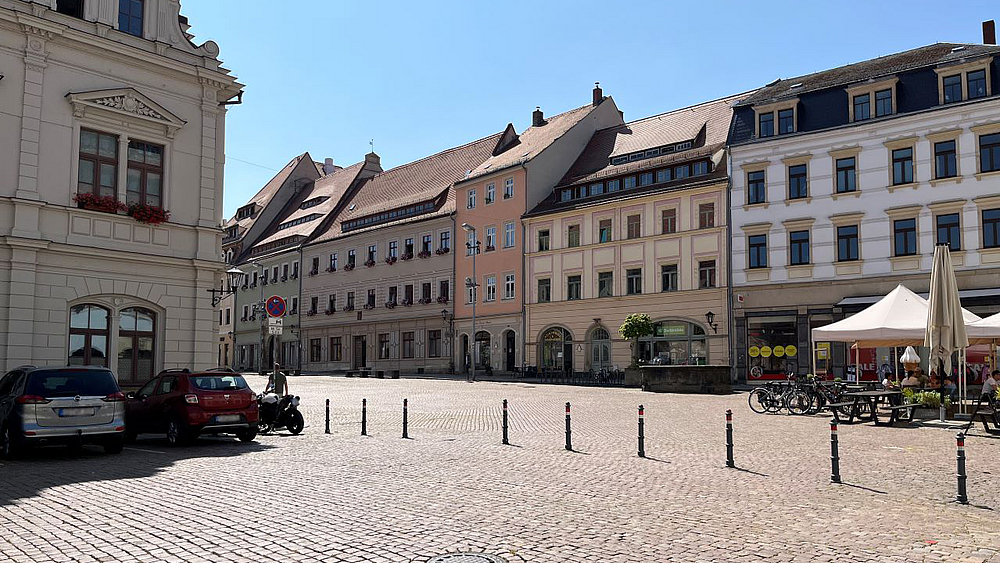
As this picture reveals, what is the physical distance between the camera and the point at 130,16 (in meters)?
22.5

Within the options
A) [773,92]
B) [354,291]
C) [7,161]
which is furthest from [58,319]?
[354,291]

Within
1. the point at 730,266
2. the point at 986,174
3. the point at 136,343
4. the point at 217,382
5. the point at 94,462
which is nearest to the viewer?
the point at 94,462

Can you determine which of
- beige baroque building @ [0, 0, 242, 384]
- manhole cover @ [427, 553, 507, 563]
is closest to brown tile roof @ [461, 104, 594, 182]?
beige baroque building @ [0, 0, 242, 384]

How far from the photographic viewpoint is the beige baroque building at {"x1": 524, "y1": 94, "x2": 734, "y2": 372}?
44.1 meters

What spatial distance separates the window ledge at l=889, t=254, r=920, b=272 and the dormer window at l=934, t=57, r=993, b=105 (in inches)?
262

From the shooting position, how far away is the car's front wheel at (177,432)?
16.0 metres

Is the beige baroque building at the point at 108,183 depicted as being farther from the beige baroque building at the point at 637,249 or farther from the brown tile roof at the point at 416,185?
the brown tile roof at the point at 416,185

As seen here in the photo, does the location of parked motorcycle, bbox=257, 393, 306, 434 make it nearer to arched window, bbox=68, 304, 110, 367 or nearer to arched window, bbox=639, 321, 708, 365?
arched window, bbox=68, 304, 110, 367

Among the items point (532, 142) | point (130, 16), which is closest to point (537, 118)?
point (532, 142)

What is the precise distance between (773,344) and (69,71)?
105ft

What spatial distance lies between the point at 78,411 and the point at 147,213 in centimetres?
867

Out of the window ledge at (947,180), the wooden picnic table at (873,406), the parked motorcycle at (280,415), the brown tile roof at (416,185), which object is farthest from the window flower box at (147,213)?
the brown tile roof at (416,185)

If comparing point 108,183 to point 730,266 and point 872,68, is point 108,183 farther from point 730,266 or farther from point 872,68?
point 872,68

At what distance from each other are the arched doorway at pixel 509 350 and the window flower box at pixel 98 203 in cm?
3370
